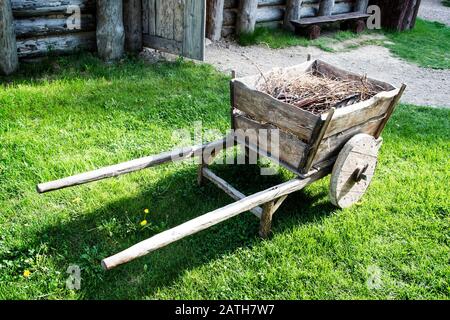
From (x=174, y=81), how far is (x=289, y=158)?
2.93 m

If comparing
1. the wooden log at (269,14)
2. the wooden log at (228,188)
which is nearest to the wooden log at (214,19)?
the wooden log at (269,14)

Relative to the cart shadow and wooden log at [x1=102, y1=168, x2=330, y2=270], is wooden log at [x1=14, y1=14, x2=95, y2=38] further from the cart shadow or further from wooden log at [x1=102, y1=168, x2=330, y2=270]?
wooden log at [x1=102, y1=168, x2=330, y2=270]

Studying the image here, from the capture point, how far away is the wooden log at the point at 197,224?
7.86 feet

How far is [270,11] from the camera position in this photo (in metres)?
8.66

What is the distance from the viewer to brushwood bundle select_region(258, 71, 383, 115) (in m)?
3.56

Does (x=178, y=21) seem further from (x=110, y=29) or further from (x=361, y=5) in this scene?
(x=361, y=5)

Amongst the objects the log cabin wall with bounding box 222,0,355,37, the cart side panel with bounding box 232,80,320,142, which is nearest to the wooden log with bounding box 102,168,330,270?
the cart side panel with bounding box 232,80,320,142

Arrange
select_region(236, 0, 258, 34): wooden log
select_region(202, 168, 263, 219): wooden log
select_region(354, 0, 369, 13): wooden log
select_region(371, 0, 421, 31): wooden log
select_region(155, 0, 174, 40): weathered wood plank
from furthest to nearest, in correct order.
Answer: select_region(354, 0, 369, 13): wooden log
select_region(371, 0, 421, 31): wooden log
select_region(236, 0, 258, 34): wooden log
select_region(155, 0, 174, 40): weathered wood plank
select_region(202, 168, 263, 219): wooden log

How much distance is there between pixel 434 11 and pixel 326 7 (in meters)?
5.67

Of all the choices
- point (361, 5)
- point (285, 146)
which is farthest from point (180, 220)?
point (361, 5)

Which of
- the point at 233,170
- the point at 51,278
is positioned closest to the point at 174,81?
the point at 233,170

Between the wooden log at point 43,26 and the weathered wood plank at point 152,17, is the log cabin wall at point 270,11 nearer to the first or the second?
the weathered wood plank at point 152,17

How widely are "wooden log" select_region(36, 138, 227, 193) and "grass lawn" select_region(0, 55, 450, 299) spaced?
0.44m
